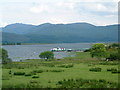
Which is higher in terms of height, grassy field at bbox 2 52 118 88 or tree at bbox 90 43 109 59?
tree at bbox 90 43 109 59

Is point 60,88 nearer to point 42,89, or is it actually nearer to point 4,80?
point 42,89

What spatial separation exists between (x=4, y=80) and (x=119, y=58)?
35.3 meters

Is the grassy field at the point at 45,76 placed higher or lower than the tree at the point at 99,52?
lower

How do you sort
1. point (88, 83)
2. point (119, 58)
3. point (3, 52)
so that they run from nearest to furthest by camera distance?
point (88, 83), point (3, 52), point (119, 58)

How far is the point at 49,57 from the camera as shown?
6328 centimetres

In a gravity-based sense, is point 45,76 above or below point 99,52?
below

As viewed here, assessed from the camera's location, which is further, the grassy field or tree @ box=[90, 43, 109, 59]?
tree @ box=[90, 43, 109, 59]

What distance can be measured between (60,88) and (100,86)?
2.24 meters

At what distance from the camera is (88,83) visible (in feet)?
50.2

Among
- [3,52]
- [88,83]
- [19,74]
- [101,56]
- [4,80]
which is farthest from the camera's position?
[101,56]

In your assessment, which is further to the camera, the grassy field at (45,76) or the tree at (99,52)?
the tree at (99,52)

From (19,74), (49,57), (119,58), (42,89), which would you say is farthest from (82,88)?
(49,57)

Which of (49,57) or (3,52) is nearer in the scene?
(3,52)

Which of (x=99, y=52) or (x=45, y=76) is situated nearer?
(x=45, y=76)
